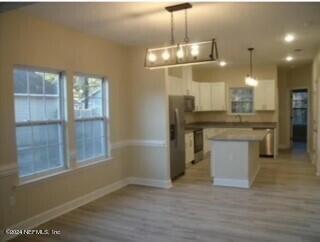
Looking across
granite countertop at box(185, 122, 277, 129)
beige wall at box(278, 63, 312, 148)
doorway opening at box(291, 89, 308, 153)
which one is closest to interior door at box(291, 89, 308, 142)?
doorway opening at box(291, 89, 308, 153)

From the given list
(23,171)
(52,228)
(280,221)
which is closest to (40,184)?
(23,171)

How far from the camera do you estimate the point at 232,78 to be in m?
9.27

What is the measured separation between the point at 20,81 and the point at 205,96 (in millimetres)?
6359

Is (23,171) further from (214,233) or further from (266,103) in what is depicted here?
(266,103)

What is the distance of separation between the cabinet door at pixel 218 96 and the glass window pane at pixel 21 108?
21.2 ft

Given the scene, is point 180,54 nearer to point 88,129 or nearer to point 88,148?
point 88,129

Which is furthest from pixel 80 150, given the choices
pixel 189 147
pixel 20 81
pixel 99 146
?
pixel 189 147

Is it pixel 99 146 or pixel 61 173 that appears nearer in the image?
pixel 61 173

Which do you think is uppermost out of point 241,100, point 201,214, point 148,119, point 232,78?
point 232,78

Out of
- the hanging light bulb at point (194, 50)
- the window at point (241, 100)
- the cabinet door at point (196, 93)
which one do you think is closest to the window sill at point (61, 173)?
the hanging light bulb at point (194, 50)

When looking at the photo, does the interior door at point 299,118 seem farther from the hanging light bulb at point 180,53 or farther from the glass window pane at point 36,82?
the glass window pane at point 36,82

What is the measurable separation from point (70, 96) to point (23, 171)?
49.4 inches

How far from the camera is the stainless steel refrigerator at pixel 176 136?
5867 mm

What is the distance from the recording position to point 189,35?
15.9 feet
